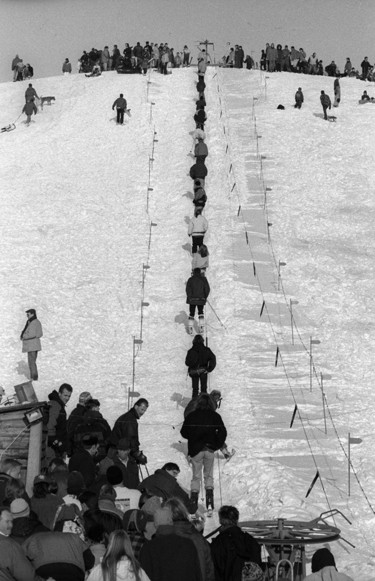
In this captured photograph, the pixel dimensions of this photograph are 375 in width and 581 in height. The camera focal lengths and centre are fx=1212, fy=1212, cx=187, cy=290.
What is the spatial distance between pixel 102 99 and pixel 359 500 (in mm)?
31553

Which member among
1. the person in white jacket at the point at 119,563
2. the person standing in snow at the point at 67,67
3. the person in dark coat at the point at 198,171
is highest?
the person standing in snow at the point at 67,67

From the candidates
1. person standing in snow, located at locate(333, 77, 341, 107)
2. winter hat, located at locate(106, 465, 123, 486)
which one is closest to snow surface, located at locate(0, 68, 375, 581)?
person standing in snow, located at locate(333, 77, 341, 107)

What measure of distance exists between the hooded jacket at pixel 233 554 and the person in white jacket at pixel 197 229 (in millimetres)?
17746

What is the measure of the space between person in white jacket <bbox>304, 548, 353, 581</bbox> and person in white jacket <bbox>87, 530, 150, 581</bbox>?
125 cm

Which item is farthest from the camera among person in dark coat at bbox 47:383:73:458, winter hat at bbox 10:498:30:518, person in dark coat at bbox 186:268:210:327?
person in dark coat at bbox 186:268:210:327

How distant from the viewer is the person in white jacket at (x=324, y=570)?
838 cm

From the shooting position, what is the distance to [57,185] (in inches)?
1328

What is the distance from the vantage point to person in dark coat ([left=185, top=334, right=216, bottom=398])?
19094 mm

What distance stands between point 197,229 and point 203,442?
42.7ft

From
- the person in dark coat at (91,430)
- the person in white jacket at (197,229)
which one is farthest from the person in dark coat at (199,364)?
the person in white jacket at (197,229)

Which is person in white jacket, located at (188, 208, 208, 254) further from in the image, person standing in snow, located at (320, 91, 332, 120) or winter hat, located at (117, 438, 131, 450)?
person standing in snow, located at (320, 91, 332, 120)

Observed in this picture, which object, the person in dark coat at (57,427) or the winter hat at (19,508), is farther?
the person in dark coat at (57,427)

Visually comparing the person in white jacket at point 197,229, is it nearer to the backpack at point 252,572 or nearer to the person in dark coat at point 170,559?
the backpack at point 252,572

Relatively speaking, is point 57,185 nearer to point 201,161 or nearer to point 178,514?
point 201,161
